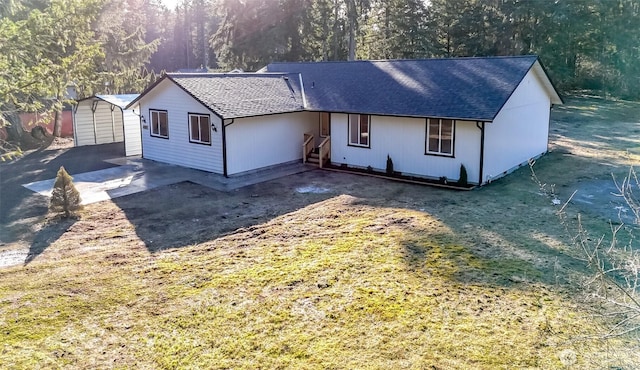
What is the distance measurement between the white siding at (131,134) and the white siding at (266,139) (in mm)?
6568

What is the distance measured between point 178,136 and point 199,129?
1.40 meters

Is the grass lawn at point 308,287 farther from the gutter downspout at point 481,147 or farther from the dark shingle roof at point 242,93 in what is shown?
the dark shingle roof at point 242,93

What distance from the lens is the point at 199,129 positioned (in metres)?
16.7

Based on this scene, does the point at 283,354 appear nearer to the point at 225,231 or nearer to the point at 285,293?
the point at 285,293

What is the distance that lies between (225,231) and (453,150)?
7510 millimetres

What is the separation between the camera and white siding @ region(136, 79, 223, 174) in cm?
1634

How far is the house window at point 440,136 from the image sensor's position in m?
14.7

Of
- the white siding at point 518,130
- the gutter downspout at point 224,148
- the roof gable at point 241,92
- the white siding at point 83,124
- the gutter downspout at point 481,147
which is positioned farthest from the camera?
the white siding at point 83,124

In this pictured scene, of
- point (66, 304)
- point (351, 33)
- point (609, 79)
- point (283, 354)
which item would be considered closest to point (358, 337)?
point (283, 354)

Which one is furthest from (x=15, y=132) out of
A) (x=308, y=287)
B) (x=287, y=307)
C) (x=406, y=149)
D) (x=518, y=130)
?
(x=518, y=130)

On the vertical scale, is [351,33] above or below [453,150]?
above

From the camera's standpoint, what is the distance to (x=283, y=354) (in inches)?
236

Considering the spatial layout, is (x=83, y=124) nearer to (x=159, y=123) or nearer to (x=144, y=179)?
(x=159, y=123)

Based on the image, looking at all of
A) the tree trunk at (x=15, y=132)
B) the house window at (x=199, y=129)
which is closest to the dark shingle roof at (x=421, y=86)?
the house window at (x=199, y=129)
